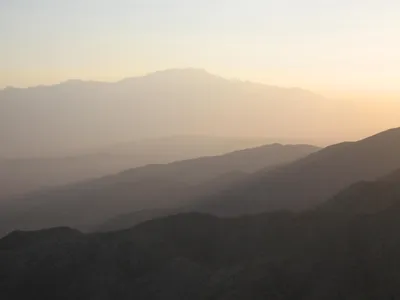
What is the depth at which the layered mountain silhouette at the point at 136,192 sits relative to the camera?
84.8m

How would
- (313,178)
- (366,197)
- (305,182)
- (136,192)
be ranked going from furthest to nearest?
(136,192) → (313,178) → (305,182) → (366,197)

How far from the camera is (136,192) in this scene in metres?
94.8

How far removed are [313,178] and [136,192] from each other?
4092cm

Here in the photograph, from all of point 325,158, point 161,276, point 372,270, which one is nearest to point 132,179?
point 325,158

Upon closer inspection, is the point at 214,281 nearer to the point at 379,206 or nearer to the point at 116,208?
the point at 379,206

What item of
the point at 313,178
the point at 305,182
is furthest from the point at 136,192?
the point at 313,178

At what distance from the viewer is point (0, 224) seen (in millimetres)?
94438

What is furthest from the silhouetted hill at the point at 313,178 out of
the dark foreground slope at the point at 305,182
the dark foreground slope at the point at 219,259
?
the dark foreground slope at the point at 219,259

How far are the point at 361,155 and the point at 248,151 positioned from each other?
200 feet

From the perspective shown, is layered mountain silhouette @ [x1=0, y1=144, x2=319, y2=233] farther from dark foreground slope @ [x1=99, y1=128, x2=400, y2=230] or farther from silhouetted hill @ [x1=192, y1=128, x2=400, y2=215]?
silhouetted hill @ [x1=192, y1=128, x2=400, y2=215]

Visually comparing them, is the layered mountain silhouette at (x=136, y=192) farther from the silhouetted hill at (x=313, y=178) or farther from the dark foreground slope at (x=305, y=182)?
the silhouetted hill at (x=313, y=178)

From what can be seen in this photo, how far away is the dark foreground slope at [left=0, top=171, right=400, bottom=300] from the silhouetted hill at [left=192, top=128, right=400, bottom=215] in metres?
19.9

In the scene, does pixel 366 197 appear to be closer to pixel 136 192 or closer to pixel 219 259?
pixel 219 259

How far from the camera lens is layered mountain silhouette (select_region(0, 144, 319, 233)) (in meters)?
84.8
